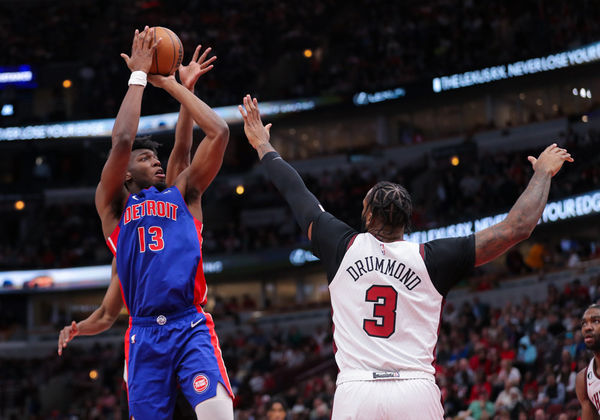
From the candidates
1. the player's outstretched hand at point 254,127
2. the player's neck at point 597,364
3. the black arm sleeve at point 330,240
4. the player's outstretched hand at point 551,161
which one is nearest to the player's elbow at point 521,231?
the player's outstretched hand at point 551,161

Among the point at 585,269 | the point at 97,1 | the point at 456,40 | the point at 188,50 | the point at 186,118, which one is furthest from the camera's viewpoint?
the point at 97,1

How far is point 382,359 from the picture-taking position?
166 inches

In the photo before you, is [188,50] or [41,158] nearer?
[188,50]

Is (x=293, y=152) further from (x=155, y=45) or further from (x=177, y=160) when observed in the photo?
(x=155, y=45)

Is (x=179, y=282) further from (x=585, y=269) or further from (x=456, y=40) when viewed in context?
(x=456, y=40)

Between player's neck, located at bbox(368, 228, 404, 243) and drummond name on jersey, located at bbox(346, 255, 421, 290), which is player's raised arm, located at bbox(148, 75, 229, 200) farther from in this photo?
drummond name on jersey, located at bbox(346, 255, 421, 290)

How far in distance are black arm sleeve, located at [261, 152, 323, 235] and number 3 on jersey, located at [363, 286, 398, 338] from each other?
20.8 inches

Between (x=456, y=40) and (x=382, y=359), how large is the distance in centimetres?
2626

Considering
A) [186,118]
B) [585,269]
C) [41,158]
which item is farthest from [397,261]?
[41,158]

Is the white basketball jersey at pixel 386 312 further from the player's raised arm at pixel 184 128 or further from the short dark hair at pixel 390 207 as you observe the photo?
the player's raised arm at pixel 184 128

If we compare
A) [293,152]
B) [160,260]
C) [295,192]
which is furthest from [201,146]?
[293,152]

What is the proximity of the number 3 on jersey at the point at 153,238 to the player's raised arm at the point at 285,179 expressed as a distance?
83cm

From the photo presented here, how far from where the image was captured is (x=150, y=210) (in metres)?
5.29

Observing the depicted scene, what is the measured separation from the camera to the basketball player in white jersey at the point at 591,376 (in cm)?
752
